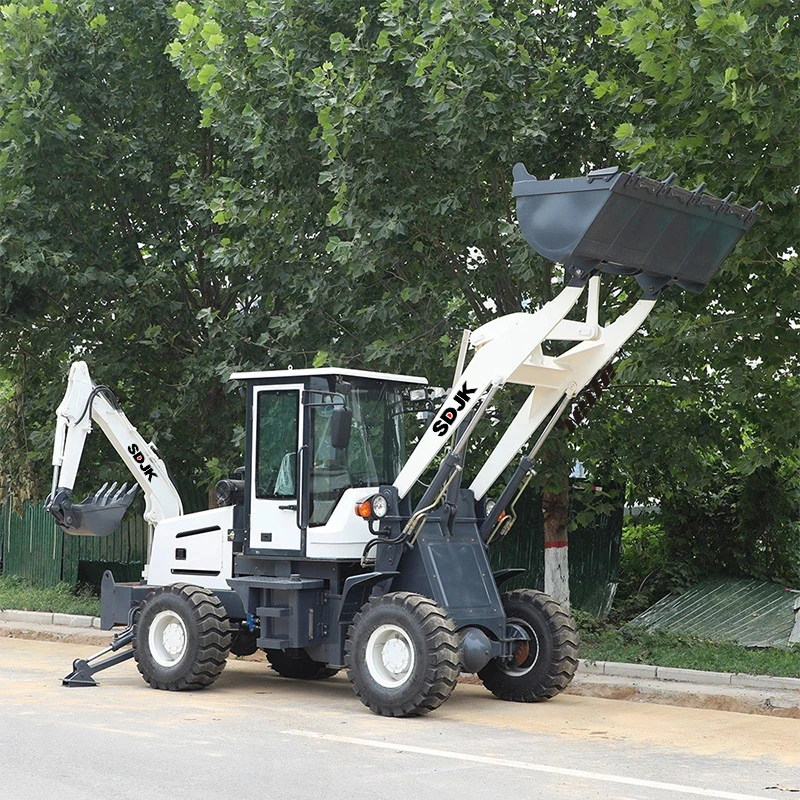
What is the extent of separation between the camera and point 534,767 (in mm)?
8250

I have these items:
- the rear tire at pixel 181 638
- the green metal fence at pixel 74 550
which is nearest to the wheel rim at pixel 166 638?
the rear tire at pixel 181 638

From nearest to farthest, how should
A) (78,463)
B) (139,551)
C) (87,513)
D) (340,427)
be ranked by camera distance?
(340,427) < (87,513) < (78,463) < (139,551)

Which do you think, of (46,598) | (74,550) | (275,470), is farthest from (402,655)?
(74,550)

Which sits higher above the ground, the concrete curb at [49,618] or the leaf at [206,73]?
the leaf at [206,73]

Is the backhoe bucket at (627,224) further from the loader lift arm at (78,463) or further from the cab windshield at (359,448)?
the loader lift arm at (78,463)

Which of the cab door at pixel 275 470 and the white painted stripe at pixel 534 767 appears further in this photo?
the cab door at pixel 275 470

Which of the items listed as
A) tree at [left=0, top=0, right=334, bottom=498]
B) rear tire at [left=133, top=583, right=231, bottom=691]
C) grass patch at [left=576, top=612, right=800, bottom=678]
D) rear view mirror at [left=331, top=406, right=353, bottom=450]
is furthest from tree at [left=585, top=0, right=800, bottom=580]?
rear tire at [left=133, top=583, right=231, bottom=691]

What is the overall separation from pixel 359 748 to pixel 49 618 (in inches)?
411

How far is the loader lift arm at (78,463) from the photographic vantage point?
41.6ft

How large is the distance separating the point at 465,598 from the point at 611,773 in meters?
2.91

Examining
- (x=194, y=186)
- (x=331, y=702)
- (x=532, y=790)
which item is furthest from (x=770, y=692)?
(x=194, y=186)

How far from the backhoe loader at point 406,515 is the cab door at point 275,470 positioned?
0.02 metres

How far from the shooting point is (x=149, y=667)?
1180 cm

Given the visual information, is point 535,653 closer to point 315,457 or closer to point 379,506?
point 379,506
